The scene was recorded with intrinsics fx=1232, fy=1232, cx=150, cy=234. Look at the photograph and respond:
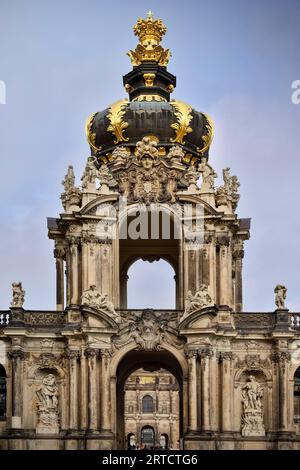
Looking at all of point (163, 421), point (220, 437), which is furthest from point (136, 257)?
→ point (163, 421)

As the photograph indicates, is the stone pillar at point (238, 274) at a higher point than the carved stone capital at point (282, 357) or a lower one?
higher

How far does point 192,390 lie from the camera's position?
173 ft

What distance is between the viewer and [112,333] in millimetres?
52969

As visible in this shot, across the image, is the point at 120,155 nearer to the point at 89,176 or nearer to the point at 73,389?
the point at 89,176

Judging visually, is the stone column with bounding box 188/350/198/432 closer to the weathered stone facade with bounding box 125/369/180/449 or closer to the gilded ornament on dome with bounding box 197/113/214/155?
the gilded ornament on dome with bounding box 197/113/214/155

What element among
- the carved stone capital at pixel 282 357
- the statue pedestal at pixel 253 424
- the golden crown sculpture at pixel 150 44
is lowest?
the statue pedestal at pixel 253 424

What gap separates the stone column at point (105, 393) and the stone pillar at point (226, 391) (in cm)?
493

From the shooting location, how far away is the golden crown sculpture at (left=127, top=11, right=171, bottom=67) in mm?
60938

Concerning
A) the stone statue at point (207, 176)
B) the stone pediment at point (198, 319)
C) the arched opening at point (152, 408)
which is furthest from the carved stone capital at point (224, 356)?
the arched opening at point (152, 408)

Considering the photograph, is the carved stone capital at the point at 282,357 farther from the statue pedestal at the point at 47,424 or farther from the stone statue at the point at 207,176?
the statue pedestal at the point at 47,424

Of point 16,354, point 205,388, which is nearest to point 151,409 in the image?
point 16,354

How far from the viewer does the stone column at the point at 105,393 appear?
172 feet

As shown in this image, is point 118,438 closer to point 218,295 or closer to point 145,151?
point 218,295

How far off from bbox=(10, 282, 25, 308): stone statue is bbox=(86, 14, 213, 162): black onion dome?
855cm
